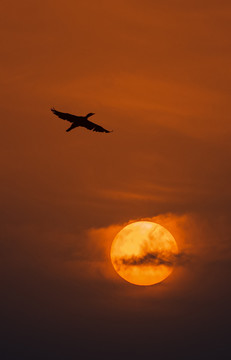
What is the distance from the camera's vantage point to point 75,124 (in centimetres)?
9712

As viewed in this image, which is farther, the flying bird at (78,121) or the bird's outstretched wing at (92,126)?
the bird's outstretched wing at (92,126)

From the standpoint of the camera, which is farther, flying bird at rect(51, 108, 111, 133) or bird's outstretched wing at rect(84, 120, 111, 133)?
bird's outstretched wing at rect(84, 120, 111, 133)

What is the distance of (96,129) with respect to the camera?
98.2 metres

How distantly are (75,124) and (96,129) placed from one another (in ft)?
Answer: 7.76
